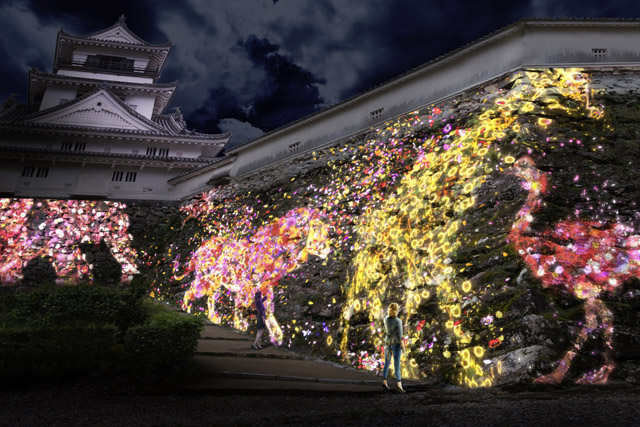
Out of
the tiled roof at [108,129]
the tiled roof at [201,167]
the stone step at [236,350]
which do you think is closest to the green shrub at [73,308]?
the stone step at [236,350]

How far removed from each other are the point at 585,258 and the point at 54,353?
28.3ft

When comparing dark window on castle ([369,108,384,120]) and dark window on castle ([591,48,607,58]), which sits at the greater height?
dark window on castle ([591,48,607,58])

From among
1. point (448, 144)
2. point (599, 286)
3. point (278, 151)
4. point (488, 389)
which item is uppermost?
point (278, 151)

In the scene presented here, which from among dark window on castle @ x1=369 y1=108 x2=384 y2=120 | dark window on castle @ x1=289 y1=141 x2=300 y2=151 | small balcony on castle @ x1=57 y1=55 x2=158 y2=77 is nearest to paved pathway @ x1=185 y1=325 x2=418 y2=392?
dark window on castle @ x1=369 y1=108 x2=384 y2=120

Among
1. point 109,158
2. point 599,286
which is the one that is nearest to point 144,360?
point 599,286

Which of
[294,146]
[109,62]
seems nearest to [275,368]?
[294,146]

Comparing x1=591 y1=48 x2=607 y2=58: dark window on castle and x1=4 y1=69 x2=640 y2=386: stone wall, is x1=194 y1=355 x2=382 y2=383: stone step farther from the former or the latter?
x1=591 y1=48 x2=607 y2=58: dark window on castle

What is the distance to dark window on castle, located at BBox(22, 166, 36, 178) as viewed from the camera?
67.5ft

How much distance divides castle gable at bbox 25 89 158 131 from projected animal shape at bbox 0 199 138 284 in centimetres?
790

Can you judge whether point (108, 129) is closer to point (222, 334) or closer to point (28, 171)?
point (28, 171)

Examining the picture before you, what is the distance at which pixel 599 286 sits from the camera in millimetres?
5906

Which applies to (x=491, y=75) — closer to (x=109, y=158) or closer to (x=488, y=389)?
(x=488, y=389)

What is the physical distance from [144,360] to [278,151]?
434 inches

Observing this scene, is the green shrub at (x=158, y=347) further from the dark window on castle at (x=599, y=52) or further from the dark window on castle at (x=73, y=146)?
the dark window on castle at (x=73, y=146)
